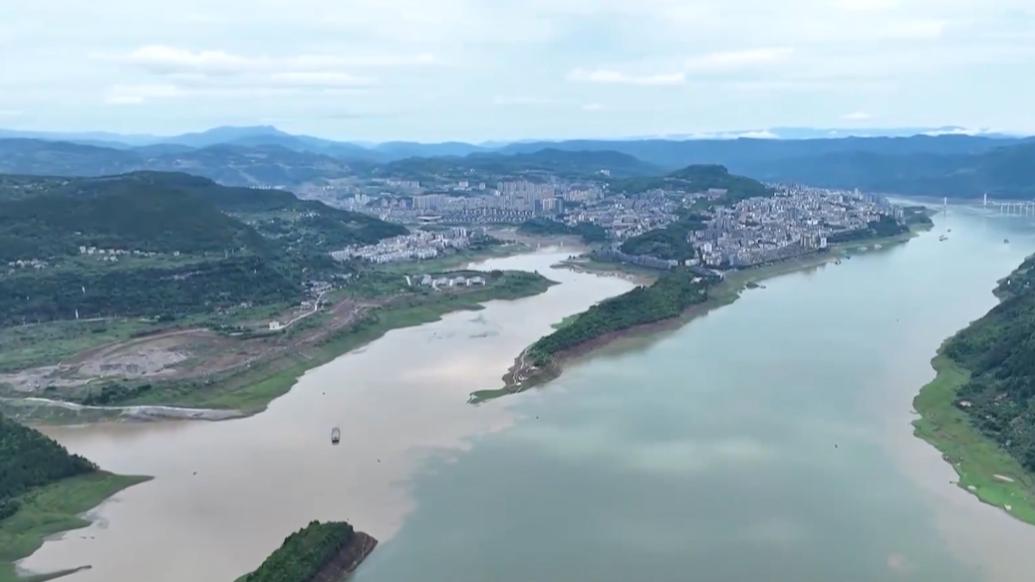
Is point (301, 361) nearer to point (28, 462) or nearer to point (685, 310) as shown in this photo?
point (28, 462)

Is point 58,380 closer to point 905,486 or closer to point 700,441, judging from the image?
point 700,441

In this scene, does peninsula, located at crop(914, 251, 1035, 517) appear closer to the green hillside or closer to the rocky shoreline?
the rocky shoreline

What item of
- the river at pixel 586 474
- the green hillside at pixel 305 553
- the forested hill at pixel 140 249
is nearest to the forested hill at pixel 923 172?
the forested hill at pixel 140 249

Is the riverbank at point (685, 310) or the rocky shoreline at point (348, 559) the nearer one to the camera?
the rocky shoreline at point (348, 559)

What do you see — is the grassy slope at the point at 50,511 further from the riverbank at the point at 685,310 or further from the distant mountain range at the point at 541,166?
the distant mountain range at the point at 541,166

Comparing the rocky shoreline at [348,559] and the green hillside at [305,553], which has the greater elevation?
the green hillside at [305,553]
